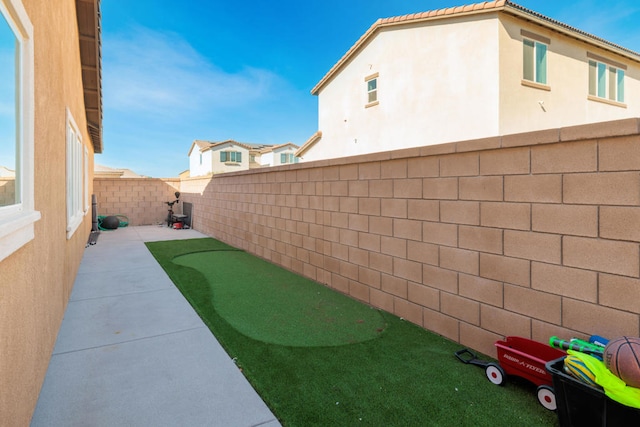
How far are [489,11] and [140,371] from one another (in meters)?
11.4

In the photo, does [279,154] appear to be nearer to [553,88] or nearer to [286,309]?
[553,88]

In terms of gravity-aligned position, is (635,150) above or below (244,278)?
above

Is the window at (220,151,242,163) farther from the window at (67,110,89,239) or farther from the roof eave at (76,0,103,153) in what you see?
the window at (67,110,89,239)

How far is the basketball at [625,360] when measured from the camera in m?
1.55

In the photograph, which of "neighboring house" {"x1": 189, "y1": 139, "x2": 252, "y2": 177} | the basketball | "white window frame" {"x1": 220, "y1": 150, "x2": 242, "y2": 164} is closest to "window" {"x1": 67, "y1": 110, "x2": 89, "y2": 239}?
the basketball

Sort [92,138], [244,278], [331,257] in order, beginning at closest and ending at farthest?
[331,257] < [244,278] < [92,138]

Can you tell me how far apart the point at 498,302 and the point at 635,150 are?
4.63ft

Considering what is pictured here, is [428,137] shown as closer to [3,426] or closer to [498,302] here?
[498,302]

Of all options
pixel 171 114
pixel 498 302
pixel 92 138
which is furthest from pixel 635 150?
pixel 171 114

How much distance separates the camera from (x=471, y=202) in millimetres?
2932

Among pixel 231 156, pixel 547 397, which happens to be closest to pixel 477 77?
pixel 547 397

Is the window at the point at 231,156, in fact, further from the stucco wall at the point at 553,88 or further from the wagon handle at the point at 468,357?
the wagon handle at the point at 468,357

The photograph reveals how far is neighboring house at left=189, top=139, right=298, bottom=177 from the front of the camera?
3478cm

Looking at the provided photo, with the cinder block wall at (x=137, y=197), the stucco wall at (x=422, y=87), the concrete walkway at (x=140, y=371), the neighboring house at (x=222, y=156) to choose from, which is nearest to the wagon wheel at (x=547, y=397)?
the concrete walkway at (x=140, y=371)
